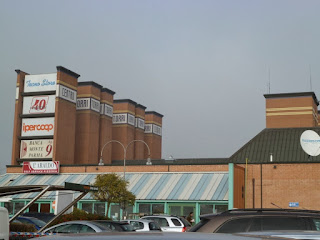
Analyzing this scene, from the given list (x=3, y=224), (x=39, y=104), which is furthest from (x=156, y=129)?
(x=3, y=224)

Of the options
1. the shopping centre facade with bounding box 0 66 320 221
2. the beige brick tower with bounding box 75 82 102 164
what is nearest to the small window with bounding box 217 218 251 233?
the shopping centre facade with bounding box 0 66 320 221

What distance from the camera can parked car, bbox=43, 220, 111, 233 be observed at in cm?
1806

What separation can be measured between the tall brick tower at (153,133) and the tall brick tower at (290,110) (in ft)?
187

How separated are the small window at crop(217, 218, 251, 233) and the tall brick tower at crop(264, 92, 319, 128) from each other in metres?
56.7

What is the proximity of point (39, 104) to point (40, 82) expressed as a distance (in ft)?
10.6

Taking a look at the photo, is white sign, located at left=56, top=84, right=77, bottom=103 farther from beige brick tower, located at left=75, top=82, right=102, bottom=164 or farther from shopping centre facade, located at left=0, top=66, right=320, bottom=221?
beige brick tower, located at left=75, top=82, right=102, bottom=164

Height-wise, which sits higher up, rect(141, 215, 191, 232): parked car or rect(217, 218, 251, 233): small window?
rect(217, 218, 251, 233): small window

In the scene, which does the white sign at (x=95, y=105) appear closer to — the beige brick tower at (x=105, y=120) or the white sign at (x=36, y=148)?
the beige brick tower at (x=105, y=120)

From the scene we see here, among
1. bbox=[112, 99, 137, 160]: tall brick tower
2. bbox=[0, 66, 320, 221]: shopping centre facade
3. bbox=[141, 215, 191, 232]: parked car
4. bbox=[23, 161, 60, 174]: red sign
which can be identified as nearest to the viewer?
bbox=[141, 215, 191, 232]: parked car

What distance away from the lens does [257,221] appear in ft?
33.6

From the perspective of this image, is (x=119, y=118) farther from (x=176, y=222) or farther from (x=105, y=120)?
(x=176, y=222)

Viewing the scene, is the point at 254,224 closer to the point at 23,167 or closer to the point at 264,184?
the point at 264,184

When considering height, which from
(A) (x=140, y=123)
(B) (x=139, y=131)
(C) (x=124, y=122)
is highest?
(A) (x=140, y=123)

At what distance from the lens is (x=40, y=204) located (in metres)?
54.5
